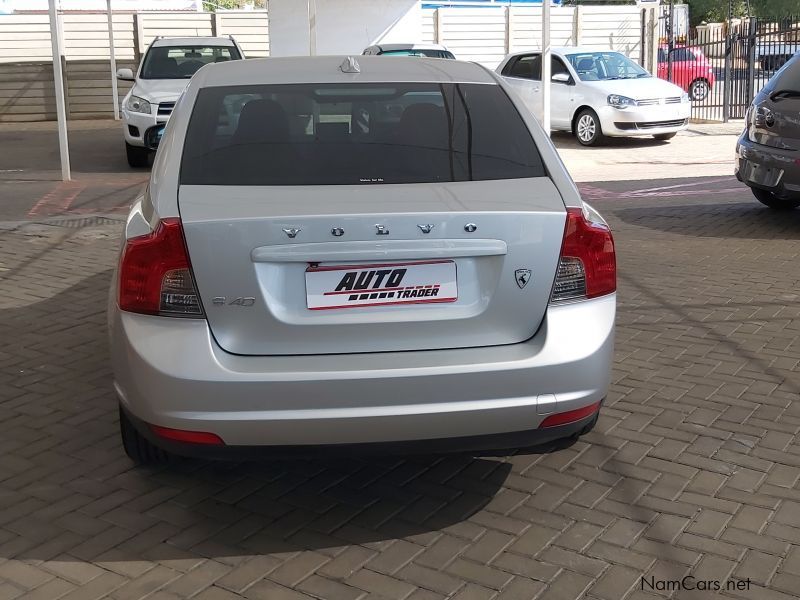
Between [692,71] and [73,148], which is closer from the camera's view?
[73,148]

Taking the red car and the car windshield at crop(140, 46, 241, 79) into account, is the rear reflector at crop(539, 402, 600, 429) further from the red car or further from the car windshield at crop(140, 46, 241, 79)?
the red car

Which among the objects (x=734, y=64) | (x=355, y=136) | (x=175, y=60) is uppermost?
(x=175, y=60)

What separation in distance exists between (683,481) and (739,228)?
5940 millimetres

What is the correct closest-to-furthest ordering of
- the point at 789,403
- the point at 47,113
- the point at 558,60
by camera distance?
the point at 789,403, the point at 558,60, the point at 47,113

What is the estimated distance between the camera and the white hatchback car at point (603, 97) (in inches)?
670

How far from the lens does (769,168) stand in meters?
9.16

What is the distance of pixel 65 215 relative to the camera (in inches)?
429

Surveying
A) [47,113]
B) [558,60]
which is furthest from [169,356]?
[47,113]

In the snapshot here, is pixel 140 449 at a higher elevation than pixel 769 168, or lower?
lower

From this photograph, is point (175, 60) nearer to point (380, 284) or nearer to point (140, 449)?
point (140, 449)

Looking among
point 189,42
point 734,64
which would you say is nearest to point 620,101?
point 734,64

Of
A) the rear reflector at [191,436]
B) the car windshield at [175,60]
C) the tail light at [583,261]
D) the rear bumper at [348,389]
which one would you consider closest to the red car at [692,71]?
the car windshield at [175,60]

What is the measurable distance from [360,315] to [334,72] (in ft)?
4.52

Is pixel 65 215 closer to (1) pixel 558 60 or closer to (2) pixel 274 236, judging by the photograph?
(2) pixel 274 236
